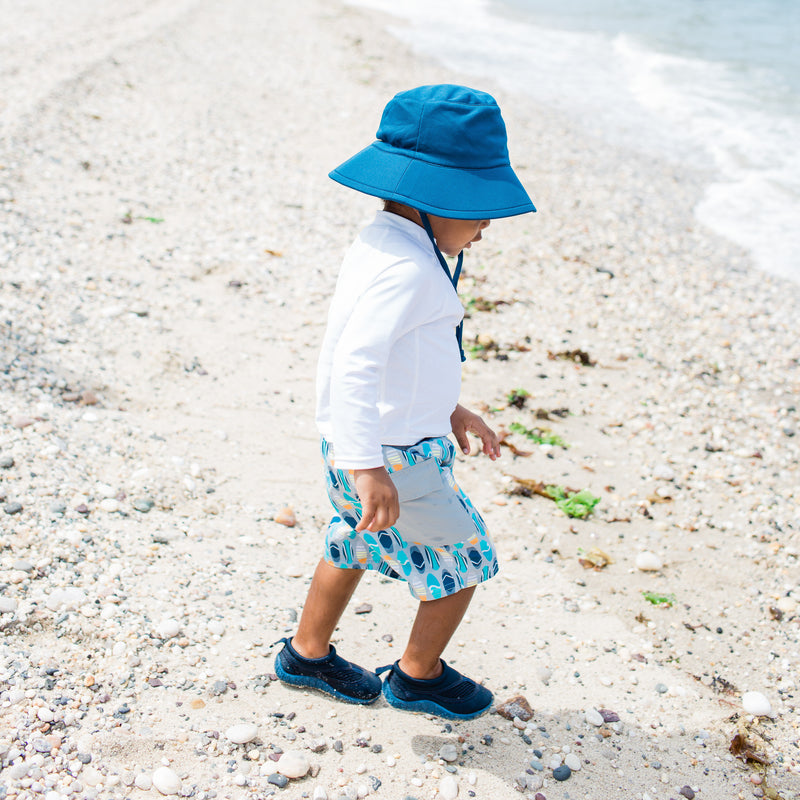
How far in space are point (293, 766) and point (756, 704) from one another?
1882mm

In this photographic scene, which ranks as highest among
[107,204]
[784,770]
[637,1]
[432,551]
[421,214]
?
[637,1]

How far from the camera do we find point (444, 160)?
228cm

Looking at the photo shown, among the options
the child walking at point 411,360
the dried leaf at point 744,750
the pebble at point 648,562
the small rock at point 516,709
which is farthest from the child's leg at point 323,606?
the pebble at point 648,562

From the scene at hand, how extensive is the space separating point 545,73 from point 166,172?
457 inches

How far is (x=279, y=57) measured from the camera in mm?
14648

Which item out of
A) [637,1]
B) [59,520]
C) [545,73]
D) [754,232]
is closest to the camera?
[59,520]

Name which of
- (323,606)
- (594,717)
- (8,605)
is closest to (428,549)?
(323,606)

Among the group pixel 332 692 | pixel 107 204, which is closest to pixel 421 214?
pixel 332 692

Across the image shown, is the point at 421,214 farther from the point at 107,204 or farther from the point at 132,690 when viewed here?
the point at 107,204

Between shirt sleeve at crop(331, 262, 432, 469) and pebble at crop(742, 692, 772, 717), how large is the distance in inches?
80.4

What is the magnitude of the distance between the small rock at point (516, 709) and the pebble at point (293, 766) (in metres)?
0.81

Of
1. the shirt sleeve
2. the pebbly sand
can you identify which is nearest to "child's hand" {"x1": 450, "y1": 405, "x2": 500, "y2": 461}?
the shirt sleeve

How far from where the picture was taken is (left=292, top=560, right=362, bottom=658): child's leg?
108 inches

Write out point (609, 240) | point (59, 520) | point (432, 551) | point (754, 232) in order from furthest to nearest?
point (754, 232) < point (609, 240) < point (59, 520) < point (432, 551)
